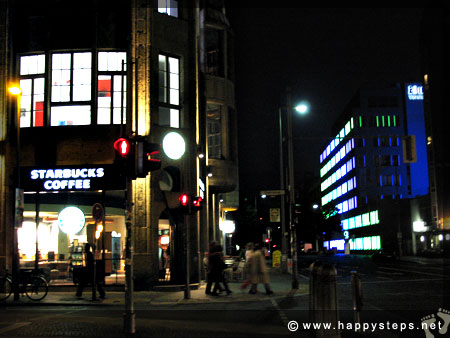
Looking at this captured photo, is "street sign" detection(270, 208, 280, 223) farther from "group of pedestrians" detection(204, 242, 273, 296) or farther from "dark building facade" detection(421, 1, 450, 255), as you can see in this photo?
"dark building facade" detection(421, 1, 450, 255)

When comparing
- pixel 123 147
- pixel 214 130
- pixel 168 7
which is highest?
pixel 168 7

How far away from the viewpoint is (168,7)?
24906 millimetres

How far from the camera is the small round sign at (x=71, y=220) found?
22.9 m

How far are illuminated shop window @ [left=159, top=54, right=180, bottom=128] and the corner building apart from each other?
0.05 m

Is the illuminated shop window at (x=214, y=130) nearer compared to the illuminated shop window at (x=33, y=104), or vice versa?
the illuminated shop window at (x=33, y=104)

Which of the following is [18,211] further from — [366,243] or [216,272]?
[366,243]

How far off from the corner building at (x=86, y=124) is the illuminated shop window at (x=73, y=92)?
0.13ft

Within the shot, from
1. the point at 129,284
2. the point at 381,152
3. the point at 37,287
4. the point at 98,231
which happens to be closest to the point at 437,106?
the point at 381,152

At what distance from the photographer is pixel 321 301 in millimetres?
10039

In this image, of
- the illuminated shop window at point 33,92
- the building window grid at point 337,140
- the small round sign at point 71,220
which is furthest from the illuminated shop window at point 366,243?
the illuminated shop window at point 33,92

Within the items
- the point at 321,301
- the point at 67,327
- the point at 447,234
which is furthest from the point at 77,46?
the point at 447,234

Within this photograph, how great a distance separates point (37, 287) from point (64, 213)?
14.0 ft

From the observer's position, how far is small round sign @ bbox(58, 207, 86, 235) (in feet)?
75.2

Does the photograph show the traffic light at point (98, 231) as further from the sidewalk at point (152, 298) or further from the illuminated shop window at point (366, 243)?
the illuminated shop window at point (366, 243)
